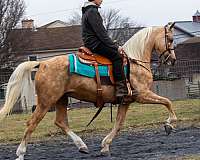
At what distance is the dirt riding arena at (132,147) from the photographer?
8688 mm

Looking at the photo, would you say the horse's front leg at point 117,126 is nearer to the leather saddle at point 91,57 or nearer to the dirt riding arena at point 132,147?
the dirt riding arena at point 132,147

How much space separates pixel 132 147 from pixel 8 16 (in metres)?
45.7

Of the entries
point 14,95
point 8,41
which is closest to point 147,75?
point 14,95

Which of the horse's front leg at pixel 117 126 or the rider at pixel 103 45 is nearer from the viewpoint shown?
the rider at pixel 103 45

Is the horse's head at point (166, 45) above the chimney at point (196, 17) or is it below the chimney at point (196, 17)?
above

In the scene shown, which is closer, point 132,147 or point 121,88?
point 121,88

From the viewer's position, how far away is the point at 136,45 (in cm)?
984

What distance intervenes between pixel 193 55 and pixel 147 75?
165 ft

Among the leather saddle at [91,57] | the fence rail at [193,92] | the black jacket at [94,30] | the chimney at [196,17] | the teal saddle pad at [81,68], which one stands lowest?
the fence rail at [193,92]

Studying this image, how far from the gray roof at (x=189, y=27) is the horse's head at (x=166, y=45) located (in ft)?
203

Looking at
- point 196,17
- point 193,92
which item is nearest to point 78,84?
point 193,92

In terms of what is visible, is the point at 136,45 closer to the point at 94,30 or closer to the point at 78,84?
the point at 94,30

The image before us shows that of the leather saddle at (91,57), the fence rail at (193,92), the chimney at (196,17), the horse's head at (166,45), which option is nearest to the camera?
the leather saddle at (91,57)

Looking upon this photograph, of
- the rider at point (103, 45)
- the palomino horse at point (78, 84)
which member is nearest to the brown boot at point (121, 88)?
the rider at point (103, 45)
